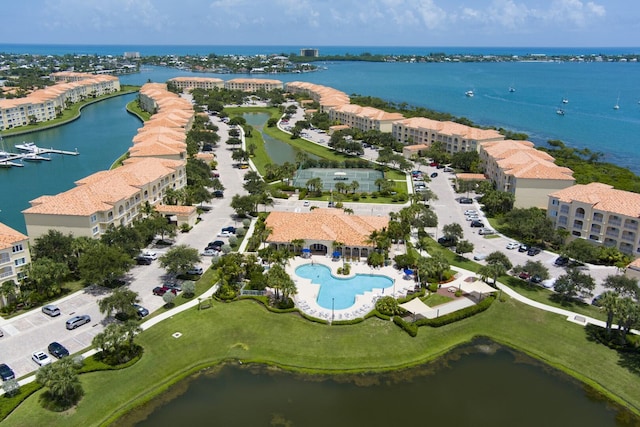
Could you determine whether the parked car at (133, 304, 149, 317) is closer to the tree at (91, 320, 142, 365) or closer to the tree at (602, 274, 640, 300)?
the tree at (91, 320, 142, 365)

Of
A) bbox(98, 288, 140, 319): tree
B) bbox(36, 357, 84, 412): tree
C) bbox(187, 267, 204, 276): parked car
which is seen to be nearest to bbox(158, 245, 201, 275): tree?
bbox(187, 267, 204, 276): parked car

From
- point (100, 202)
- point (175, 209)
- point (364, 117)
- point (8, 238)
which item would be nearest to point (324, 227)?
point (175, 209)

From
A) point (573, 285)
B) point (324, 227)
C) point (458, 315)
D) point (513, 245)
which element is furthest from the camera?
point (513, 245)

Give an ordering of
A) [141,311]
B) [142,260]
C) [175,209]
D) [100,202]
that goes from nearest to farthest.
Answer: [141,311]
[142,260]
[100,202]
[175,209]

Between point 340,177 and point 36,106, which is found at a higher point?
point 36,106

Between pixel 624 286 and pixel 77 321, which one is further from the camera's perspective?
pixel 624 286

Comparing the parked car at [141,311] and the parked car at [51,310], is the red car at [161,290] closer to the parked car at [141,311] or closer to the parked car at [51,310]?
the parked car at [141,311]

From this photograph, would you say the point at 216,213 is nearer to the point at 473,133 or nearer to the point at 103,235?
the point at 103,235

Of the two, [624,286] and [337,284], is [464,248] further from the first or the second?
[624,286]
